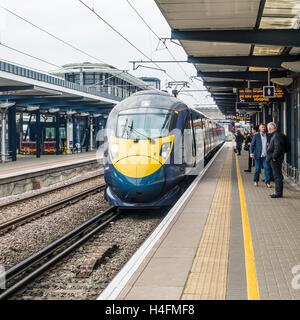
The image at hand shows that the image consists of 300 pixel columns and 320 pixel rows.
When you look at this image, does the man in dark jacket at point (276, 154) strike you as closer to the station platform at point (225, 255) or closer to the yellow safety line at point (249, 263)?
the station platform at point (225, 255)

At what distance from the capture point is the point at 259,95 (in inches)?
696

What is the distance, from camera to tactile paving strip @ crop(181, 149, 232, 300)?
4.61 metres

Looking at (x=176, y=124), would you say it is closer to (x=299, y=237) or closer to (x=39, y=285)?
(x=299, y=237)

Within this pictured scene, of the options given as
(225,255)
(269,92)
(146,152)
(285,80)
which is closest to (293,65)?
(285,80)

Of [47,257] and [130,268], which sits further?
[47,257]

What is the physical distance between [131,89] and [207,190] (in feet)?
162

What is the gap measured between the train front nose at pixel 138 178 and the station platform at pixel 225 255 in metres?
0.82

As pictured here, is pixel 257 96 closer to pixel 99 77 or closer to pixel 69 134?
pixel 69 134

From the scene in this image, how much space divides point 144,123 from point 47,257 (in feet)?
14.8

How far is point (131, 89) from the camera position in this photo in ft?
198

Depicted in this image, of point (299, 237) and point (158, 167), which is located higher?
point (158, 167)

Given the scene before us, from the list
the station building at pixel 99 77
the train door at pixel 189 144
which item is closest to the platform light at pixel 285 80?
the train door at pixel 189 144

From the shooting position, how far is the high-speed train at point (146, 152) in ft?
33.7
